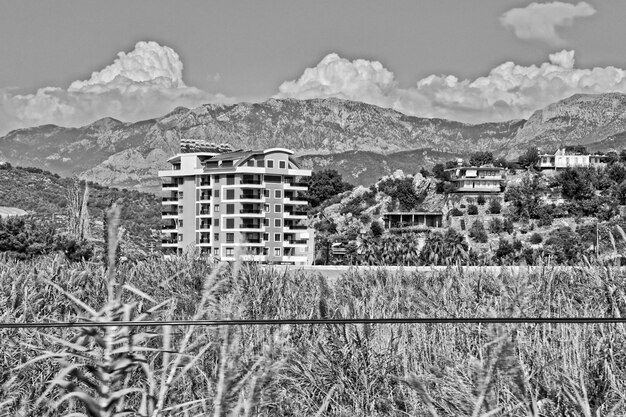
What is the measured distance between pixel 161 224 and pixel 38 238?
134 feet

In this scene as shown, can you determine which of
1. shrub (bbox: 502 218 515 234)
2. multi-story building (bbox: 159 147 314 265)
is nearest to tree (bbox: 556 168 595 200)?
shrub (bbox: 502 218 515 234)

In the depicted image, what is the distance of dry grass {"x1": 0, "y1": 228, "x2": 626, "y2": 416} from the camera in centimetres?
214

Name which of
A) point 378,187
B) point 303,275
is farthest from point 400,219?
point 303,275

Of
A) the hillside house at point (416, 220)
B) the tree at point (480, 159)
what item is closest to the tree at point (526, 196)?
the hillside house at point (416, 220)

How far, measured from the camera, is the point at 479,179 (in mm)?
91375

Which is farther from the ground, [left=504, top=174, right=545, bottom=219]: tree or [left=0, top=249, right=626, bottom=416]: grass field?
[left=504, top=174, right=545, bottom=219]: tree

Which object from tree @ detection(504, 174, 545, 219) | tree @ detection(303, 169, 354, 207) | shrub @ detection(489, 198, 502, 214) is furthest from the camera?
tree @ detection(303, 169, 354, 207)

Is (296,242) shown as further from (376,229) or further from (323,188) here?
(323,188)

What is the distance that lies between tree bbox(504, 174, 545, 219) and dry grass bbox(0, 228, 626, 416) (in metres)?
72.1

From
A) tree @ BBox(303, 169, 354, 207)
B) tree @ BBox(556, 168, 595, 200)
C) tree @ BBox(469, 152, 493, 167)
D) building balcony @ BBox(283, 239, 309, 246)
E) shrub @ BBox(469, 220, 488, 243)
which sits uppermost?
tree @ BBox(469, 152, 493, 167)

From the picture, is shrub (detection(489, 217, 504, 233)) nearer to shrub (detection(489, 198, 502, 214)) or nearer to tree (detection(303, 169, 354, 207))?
shrub (detection(489, 198, 502, 214))

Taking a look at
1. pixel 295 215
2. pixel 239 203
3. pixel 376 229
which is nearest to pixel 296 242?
pixel 295 215

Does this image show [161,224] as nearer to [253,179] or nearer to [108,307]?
[253,179]

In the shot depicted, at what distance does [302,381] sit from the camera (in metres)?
5.20
